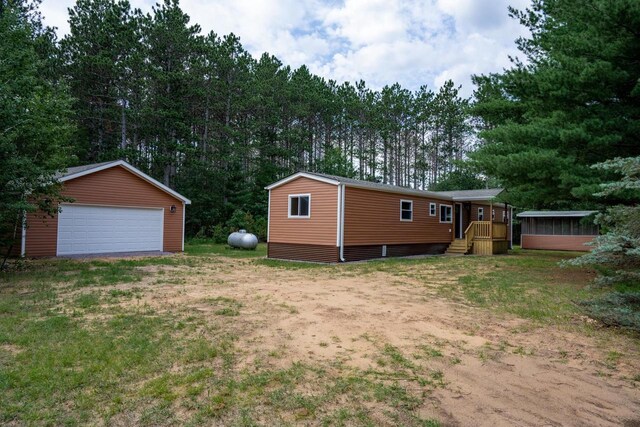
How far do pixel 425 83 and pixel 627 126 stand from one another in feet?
98.0

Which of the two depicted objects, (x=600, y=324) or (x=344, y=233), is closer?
(x=600, y=324)

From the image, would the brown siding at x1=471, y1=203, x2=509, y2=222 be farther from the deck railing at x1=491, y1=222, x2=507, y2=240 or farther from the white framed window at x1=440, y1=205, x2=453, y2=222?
the white framed window at x1=440, y1=205, x2=453, y2=222

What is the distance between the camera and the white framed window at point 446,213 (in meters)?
18.4

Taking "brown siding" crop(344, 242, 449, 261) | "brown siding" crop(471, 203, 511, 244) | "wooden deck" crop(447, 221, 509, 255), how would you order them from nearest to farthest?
"brown siding" crop(344, 242, 449, 261) → "wooden deck" crop(447, 221, 509, 255) → "brown siding" crop(471, 203, 511, 244)

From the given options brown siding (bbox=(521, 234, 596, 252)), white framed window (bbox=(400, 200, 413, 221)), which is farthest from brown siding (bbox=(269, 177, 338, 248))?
brown siding (bbox=(521, 234, 596, 252))

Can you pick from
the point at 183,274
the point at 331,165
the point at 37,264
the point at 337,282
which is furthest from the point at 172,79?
the point at 337,282

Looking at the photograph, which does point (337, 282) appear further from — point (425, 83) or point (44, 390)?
point (425, 83)

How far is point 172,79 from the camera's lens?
24.5 metres

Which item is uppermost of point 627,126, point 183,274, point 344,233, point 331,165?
point 331,165

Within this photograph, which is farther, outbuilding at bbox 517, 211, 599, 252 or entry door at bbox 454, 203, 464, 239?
outbuilding at bbox 517, 211, 599, 252

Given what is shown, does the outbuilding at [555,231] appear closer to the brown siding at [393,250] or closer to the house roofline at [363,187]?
the house roofline at [363,187]

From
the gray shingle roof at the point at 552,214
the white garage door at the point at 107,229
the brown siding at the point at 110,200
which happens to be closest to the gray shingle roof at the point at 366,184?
the brown siding at the point at 110,200

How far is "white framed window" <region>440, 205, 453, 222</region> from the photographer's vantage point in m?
18.4

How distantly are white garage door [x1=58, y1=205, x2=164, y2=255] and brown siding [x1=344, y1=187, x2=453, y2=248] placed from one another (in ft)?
27.9
